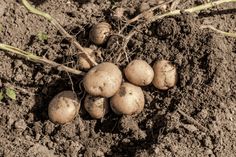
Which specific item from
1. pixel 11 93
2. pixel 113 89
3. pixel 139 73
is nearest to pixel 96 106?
pixel 113 89

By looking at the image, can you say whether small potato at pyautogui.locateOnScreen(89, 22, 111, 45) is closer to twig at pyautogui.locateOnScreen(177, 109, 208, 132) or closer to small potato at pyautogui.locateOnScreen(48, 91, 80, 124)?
small potato at pyautogui.locateOnScreen(48, 91, 80, 124)

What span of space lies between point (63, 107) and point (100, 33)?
0.58m

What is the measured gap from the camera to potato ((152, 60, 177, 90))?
8.80 ft

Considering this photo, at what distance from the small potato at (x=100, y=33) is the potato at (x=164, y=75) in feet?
1.37

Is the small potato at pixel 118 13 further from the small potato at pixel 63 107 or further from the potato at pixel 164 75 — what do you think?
the small potato at pixel 63 107

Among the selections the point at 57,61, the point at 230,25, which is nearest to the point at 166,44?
the point at 230,25

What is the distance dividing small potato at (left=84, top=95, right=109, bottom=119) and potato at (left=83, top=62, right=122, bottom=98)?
0.33 feet

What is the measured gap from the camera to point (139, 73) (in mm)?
2629

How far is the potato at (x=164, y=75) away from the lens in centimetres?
268

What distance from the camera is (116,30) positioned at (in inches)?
115

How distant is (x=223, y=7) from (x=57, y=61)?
1.32 m

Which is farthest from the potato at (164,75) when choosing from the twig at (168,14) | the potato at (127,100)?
the twig at (168,14)

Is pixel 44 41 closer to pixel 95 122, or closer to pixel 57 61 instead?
pixel 57 61

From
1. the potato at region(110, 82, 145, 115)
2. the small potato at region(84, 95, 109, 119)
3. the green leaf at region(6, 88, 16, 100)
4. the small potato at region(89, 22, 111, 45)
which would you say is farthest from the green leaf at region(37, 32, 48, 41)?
the potato at region(110, 82, 145, 115)
